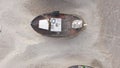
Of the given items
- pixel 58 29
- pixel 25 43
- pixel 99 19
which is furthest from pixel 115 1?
pixel 25 43

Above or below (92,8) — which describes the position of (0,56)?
below

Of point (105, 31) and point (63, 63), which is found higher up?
point (105, 31)

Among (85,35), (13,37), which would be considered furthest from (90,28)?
(13,37)

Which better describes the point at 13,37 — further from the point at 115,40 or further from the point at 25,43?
the point at 115,40

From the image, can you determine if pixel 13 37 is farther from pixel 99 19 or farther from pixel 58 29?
pixel 99 19

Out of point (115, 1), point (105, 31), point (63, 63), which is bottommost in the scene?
point (63, 63)

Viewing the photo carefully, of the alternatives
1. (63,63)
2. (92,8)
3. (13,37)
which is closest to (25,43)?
(13,37)

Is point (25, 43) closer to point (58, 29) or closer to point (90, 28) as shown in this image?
point (58, 29)
